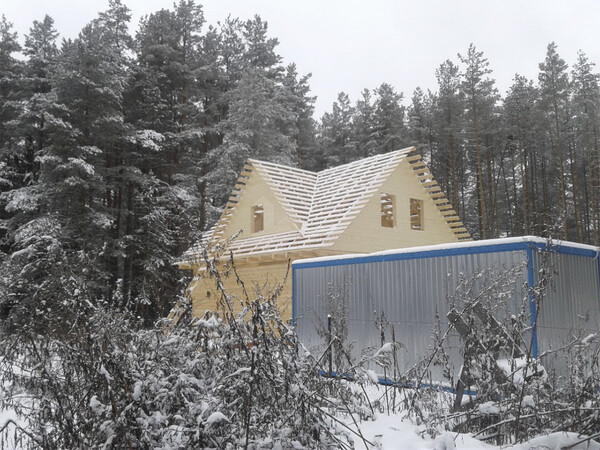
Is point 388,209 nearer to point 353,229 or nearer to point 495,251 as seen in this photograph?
point 353,229

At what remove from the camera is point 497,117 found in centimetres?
3322

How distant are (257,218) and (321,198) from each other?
3.20 metres

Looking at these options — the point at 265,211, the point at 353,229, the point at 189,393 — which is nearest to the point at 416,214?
the point at 353,229

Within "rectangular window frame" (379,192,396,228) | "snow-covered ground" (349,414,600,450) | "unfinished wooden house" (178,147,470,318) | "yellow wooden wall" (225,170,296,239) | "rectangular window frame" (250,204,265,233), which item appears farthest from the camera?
"rectangular window frame" (250,204,265,233)

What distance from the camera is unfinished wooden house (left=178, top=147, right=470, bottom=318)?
648 inches

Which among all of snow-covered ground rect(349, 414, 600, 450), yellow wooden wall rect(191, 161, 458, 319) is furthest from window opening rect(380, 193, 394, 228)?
snow-covered ground rect(349, 414, 600, 450)

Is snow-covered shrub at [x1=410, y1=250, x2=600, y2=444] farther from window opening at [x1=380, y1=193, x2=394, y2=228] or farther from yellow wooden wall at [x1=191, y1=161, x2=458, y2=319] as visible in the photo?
window opening at [x1=380, y1=193, x2=394, y2=228]

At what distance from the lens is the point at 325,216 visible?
17.5 metres

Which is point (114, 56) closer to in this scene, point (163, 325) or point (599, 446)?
point (163, 325)

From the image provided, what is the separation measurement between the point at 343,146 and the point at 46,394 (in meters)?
36.2

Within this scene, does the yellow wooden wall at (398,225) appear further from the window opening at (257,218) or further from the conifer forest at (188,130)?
the window opening at (257,218)

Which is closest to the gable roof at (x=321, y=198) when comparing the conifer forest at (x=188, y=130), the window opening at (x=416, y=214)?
the window opening at (x=416, y=214)

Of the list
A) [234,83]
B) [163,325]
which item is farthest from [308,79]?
[163,325]

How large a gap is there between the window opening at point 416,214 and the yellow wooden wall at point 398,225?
0.14 meters
